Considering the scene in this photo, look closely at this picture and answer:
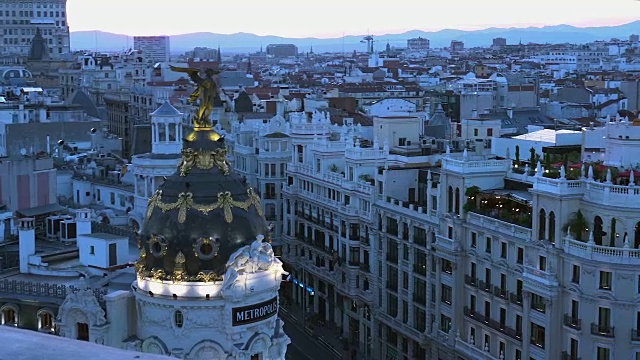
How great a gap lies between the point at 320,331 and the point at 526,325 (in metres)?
30.8

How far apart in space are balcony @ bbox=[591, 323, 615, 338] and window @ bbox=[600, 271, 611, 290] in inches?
77.8

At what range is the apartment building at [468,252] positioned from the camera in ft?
176

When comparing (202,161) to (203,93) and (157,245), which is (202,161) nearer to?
(203,93)

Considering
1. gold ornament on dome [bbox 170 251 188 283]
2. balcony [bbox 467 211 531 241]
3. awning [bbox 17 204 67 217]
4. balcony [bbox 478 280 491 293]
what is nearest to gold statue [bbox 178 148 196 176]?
gold ornament on dome [bbox 170 251 188 283]

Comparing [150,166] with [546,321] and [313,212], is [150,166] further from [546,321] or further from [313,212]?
[546,321]

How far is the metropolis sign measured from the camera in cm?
3612

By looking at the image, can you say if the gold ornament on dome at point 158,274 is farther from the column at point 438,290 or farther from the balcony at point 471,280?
the column at point 438,290

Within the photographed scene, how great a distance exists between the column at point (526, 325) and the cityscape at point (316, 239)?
0.11 m

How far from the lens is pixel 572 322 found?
5481 cm

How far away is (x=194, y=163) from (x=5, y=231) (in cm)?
2507

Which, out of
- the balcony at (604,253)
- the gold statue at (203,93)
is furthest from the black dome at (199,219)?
the balcony at (604,253)

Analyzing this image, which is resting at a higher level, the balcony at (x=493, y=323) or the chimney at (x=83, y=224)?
the chimney at (x=83, y=224)

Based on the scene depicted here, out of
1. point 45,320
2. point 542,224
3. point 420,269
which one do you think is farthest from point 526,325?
point 45,320

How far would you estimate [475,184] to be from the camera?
2569 inches
